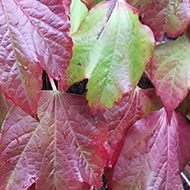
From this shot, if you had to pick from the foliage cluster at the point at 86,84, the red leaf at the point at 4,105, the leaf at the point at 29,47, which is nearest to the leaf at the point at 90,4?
the foliage cluster at the point at 86,84

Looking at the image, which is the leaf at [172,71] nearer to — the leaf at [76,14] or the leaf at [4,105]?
the leaf at [76,14]

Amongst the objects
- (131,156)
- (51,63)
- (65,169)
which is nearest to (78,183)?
(65,169)

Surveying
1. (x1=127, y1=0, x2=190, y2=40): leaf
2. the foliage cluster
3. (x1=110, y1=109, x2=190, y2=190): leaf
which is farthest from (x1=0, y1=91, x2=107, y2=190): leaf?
(x1=127, y1=0, x2=190, y2=40): leaf

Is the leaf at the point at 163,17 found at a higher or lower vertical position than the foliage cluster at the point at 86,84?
higher

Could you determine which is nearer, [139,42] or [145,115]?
[139,42]

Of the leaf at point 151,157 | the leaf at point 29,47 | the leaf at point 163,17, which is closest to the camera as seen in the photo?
the leaf at point 29,47

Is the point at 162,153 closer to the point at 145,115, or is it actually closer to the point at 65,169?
the point at 145,115

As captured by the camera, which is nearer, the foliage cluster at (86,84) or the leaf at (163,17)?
the foliage cluster at (86,84)
